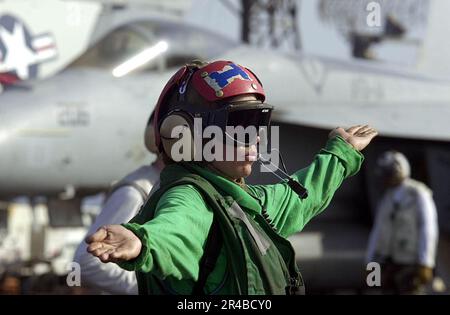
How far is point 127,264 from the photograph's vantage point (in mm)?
1729

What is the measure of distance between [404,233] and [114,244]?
5571mm

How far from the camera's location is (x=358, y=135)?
254cm

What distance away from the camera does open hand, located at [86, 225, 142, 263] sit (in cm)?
163

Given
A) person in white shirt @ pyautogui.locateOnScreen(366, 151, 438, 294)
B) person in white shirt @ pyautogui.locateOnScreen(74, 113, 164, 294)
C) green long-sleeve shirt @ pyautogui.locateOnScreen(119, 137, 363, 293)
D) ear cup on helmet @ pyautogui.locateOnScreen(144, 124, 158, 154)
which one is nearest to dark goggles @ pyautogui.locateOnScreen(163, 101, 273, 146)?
green long-sleeve shirt @ pyautogui.locateOnScreen(119, 137, 363, 293)

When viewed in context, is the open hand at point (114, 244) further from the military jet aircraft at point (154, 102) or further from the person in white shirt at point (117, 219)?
the military jet aircraft at point (154, 102)

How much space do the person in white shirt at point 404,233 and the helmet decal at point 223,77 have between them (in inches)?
197

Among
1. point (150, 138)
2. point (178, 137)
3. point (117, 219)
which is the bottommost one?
point (117, 219)

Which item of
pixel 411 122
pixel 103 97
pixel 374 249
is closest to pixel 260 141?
pixel 374 249

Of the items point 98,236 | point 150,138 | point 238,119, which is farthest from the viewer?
point 150,138

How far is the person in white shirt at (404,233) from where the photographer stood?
688cm

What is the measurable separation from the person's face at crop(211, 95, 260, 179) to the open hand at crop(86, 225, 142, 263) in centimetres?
47

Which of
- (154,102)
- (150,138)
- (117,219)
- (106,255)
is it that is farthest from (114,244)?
(154,102)

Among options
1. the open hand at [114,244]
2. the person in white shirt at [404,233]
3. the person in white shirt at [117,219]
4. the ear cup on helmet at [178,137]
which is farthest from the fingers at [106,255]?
the person in white shirt at [404,233]

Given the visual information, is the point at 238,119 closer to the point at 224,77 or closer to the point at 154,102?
the point at 224,77
